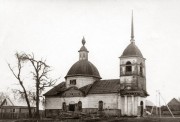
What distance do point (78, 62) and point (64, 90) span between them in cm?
514

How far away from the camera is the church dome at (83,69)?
53875mm

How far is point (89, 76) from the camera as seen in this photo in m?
53.9

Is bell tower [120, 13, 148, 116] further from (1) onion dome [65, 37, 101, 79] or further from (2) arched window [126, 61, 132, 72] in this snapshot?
(1) onion dome [65, 37, 101, 79]

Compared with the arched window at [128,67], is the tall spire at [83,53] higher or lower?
higher

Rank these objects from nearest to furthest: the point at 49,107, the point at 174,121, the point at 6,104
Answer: the point at 174,121 < the point at 49,107 < the point at 6,104

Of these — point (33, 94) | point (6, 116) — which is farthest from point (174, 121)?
point (6, 116)

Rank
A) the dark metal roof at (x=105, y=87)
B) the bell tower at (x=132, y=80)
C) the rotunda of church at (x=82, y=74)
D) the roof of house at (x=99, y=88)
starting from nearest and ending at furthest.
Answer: the bell tower at (x=132, y=80), the dark metal roof at (x=105, y=87), the roof of house at (x=99, y=88), the rotunda of church at (x=82, y=74)

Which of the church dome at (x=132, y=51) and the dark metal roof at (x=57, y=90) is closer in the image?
the church dome at (x=132, y=51)

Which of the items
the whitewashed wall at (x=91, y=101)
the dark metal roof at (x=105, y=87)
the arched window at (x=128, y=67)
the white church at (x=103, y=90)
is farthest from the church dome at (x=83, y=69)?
the arched window at (x=128, y=67)

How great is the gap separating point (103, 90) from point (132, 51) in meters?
7.21

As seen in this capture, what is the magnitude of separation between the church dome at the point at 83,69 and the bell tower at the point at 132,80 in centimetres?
582

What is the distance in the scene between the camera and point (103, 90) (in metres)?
50.6

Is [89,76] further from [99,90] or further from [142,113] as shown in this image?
[142,113]

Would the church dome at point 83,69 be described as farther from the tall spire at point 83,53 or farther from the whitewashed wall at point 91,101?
the whitewashed wall at point 91,101
